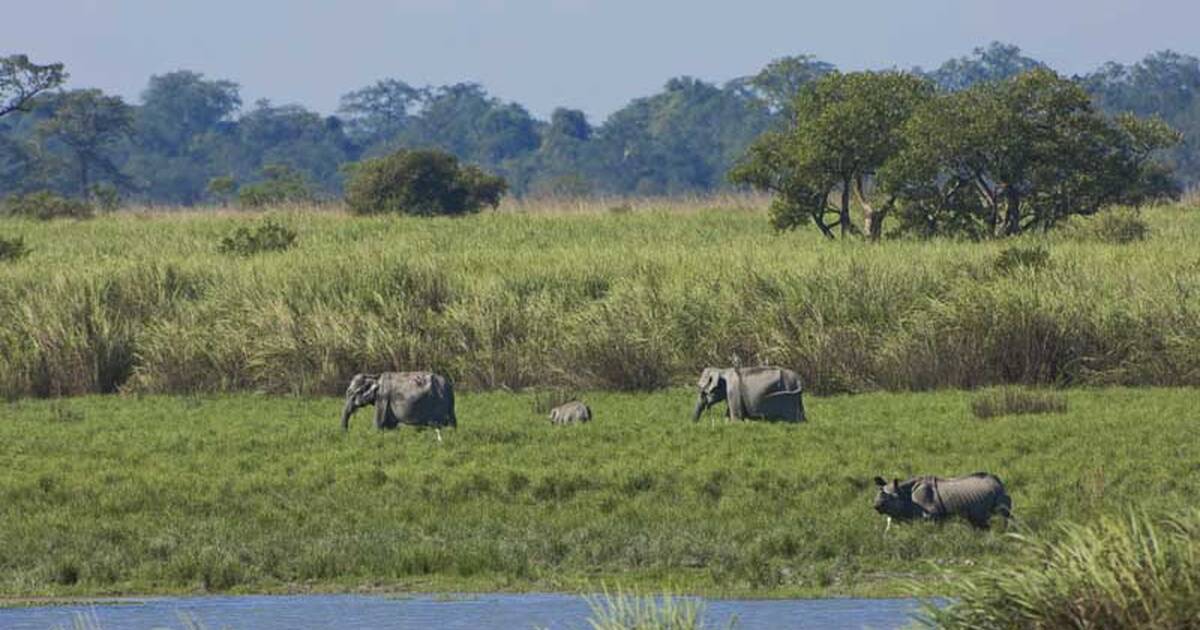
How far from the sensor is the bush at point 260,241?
4609cm

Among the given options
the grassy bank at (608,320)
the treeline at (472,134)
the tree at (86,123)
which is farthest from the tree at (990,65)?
the grassy bank at (608,320)

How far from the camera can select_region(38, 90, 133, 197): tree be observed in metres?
113

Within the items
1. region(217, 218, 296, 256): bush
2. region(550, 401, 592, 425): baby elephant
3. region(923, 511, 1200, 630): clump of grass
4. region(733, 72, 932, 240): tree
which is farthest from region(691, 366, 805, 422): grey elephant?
region(733, 72, 932, 240): tree

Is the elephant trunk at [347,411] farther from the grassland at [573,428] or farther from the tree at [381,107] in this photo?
the tree at [381,107]

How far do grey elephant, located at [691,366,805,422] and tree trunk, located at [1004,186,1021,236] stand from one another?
21.3m

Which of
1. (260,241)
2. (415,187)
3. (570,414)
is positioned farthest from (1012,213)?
(415,187)

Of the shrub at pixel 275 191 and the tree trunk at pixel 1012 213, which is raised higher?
the shrub at pixel 275 191

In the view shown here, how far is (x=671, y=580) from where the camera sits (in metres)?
16.7

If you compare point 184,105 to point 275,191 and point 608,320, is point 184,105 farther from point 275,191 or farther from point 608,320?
point 608,320

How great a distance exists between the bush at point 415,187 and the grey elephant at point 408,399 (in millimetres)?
38738

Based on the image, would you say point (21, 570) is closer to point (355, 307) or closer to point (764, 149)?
point (355, 307)

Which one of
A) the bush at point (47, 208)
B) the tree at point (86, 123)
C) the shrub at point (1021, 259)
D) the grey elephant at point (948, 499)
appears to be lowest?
the grey elephant at point (948, 499)

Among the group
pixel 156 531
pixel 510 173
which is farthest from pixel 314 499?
pixel 510 173

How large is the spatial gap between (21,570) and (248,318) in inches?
583
